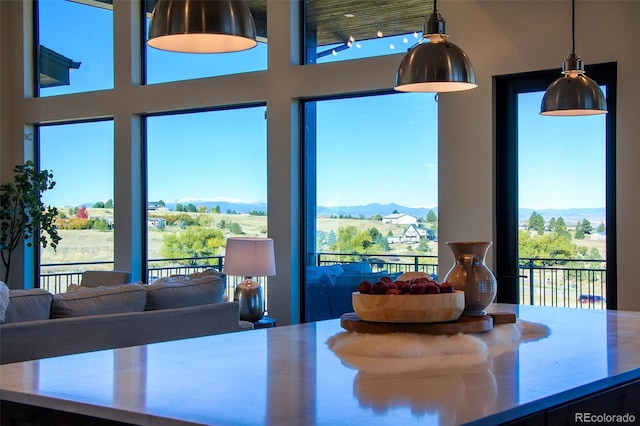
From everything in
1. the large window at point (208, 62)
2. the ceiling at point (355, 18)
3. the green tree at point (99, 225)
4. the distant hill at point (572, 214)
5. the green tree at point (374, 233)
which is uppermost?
the ceiling at point (355, 18)

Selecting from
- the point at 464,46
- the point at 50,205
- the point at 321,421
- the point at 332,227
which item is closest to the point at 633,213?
the point at 464,46

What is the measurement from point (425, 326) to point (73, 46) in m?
7.57

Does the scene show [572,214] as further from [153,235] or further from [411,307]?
[153,235]

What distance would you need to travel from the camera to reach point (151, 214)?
8.49m

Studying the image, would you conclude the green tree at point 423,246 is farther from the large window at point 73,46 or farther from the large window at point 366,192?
the large window at point 73,46

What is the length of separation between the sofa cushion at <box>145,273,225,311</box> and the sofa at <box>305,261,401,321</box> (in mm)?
1947

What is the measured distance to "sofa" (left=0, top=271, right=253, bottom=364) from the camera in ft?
13.5

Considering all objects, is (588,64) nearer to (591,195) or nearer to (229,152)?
(591,195)

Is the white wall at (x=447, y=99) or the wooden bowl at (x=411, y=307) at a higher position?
the white wall at (x=447, y=99)

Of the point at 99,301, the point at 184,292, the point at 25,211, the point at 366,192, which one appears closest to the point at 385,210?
the point at 366,192

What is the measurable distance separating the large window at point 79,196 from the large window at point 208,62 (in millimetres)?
849

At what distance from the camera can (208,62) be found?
7906mm

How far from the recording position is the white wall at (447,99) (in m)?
5.56

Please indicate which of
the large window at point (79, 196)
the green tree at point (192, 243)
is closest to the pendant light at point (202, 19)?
the green tree at point (192, 243)
